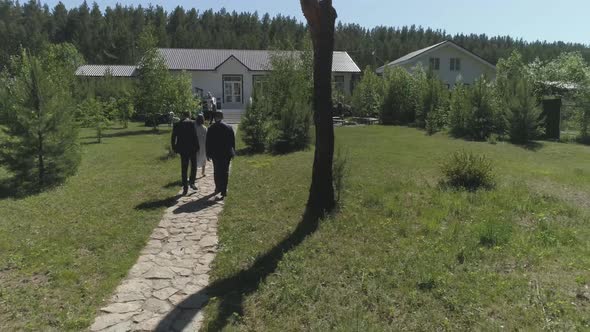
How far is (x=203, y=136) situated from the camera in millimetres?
10906

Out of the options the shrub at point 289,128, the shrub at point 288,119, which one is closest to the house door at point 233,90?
the shrub at point 288,119

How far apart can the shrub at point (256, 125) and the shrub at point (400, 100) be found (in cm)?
1517

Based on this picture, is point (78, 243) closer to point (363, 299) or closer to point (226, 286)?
point (226, 286)

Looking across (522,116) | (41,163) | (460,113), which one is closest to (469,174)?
(41,163)

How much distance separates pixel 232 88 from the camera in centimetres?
4106

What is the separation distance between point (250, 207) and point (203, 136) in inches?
124

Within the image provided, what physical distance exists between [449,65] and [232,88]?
2343cm

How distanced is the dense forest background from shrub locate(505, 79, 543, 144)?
53.8 meters

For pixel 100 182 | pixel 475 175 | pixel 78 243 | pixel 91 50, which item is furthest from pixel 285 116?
pixel 91 50

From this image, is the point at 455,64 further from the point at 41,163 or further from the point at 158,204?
the point at 158,204

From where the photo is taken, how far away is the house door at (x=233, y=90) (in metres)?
40.8

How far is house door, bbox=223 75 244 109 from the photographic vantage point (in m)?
40.8

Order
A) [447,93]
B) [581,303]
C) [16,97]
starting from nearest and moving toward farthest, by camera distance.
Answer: [581,303] < [16,97] < [447,93]

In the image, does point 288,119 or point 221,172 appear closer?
point 221,172
